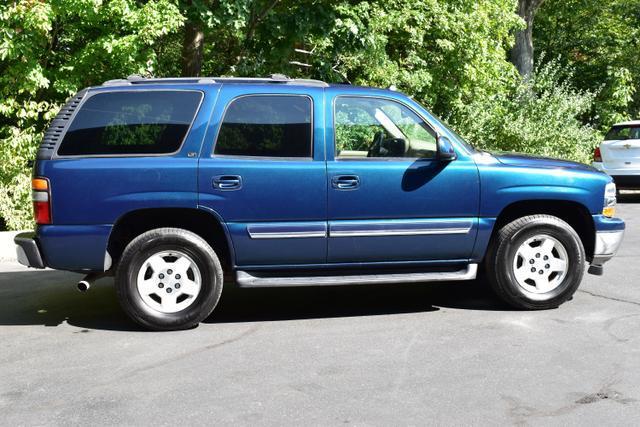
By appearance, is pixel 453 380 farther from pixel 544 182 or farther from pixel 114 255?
pixel 114 255

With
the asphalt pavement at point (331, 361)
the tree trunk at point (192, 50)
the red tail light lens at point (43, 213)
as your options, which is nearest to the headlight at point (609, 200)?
the asphalt pavement at point (331, 361)

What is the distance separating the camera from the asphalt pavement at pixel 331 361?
4480 mm

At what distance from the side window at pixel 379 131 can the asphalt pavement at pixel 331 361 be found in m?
A: 1.32

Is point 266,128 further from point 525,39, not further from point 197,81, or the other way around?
point 525,39

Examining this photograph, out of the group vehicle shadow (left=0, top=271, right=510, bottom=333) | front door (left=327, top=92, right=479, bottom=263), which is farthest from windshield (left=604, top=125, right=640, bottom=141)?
front door (left=327, top=92, right=479, bottom=263)

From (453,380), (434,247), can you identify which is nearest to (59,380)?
(453,380)

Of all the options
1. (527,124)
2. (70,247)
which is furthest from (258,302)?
(527,124)

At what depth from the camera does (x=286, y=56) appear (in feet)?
→ 44.6

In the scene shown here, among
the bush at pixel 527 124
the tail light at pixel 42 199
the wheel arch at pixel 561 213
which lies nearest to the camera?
the tail light at pixel 42 199

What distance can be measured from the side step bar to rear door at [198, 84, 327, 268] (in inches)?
4.6

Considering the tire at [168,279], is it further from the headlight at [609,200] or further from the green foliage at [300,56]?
the headlight at [609,200]

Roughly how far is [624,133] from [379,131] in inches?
441

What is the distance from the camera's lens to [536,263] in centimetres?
684

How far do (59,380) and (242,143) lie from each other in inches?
88.9
